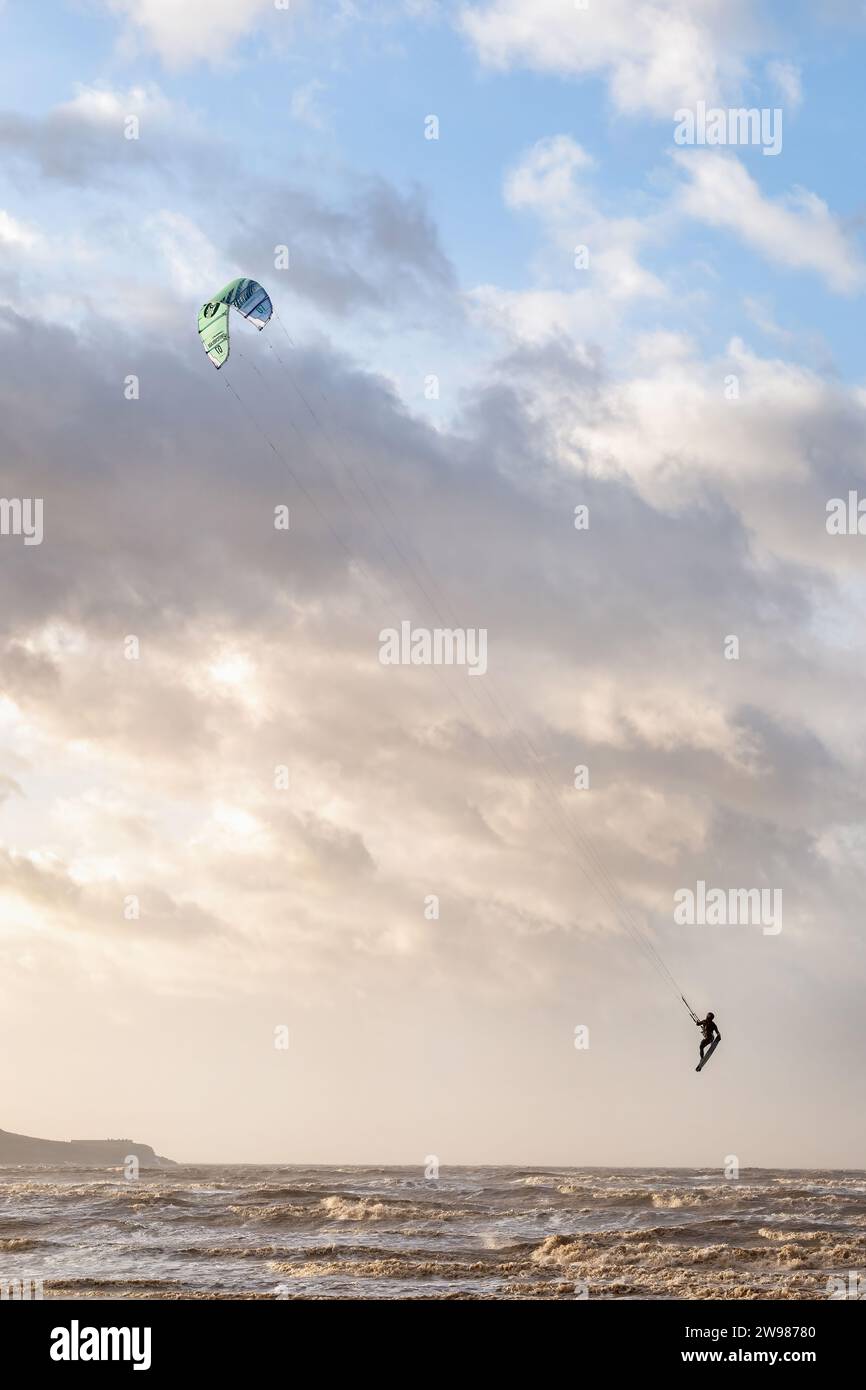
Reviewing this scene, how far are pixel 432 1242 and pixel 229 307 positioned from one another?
2288cm

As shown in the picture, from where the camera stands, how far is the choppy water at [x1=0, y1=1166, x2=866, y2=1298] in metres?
21.4

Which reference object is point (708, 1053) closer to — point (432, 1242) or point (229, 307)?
point (432, 1242)

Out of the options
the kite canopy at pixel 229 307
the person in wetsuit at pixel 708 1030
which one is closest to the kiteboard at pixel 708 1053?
the person in wetsuit at pixel 708 1030

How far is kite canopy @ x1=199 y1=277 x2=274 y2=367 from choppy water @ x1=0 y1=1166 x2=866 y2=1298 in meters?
20.1

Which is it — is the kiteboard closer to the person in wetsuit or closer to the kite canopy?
the person in wetsuit

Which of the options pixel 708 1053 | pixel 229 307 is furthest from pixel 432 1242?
pixel 229 307

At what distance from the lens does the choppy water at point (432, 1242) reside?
70.1ft

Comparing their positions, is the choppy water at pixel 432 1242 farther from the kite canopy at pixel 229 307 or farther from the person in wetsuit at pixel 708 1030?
the kite canopy at pixel 229 307

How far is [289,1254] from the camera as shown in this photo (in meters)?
25.7

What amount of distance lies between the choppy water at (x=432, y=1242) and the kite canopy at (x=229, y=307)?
2009 cm

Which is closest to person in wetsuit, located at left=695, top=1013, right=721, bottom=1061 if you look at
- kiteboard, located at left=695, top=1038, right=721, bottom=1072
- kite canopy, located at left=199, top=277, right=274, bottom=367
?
kiteboard, located at left=695, top=1038, right=721, bottom=1072
